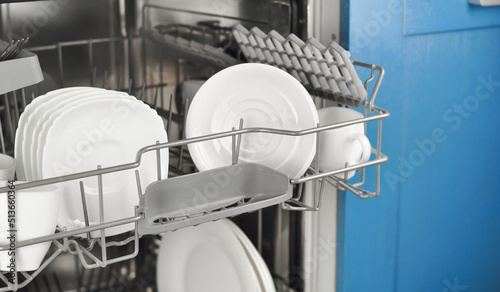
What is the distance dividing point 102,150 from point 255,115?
23 centimetres

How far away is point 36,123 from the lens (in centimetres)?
78

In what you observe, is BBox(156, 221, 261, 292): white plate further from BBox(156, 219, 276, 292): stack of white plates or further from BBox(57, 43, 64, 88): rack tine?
BBox(57, 43, 64, 88): rack tine

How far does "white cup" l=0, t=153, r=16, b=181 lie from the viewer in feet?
2.34

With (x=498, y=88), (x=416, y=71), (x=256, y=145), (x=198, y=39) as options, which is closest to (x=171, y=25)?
(x=198, y=39)

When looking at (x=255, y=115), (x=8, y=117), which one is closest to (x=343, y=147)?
(x=255, y=115)

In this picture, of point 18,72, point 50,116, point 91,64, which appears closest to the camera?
point 18,72

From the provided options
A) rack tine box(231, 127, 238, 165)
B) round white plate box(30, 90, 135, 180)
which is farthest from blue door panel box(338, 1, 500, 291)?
round white plate box(30, 90, 135, 180)

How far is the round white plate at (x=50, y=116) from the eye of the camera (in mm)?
737

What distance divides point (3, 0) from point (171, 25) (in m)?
0.36

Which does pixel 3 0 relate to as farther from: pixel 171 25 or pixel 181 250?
pixel 181 250

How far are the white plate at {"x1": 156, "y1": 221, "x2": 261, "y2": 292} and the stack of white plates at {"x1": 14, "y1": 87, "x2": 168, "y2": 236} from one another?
0.94ft

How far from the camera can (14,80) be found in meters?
0.63

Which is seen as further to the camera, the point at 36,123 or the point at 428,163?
the point at 428,163

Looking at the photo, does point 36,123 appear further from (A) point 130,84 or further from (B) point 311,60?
(B) point 311,60
